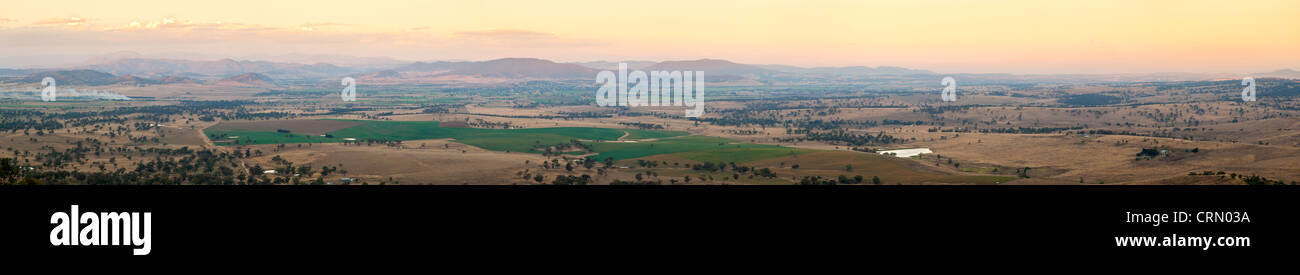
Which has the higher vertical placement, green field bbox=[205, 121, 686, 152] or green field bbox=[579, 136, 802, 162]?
green field bbox=[205, 121, 686, 152]

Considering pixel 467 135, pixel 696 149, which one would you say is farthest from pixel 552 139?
pixel 696 149

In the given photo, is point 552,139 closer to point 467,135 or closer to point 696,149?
point 467,135

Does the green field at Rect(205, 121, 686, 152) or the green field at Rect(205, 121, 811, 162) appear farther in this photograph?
the green field at Rect(205, 121, 686, 152)

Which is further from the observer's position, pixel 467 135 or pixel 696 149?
pixel 467 135

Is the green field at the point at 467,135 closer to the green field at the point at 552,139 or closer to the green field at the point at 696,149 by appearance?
the green field at the point at 552,139

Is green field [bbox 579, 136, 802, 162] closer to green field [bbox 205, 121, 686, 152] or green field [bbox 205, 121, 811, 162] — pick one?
green field [bbox 205, 121, 811, 162]

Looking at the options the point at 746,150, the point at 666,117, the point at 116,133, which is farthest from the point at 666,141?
the point at 116,133

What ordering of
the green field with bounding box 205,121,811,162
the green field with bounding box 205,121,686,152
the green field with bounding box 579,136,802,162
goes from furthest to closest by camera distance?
1. the green field with bounding box 205,121,686,152
2. the green field with bounding box 205,121,811,162
3. the green field with bounding box 579,136,802,162

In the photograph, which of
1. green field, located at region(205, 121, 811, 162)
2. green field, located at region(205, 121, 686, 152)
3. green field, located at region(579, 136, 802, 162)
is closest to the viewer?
green field, located at region(579, 136, 802, 162)

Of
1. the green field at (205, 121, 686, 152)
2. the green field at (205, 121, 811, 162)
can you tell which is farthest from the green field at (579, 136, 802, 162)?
the green field at (205, 121, 686, 152)
